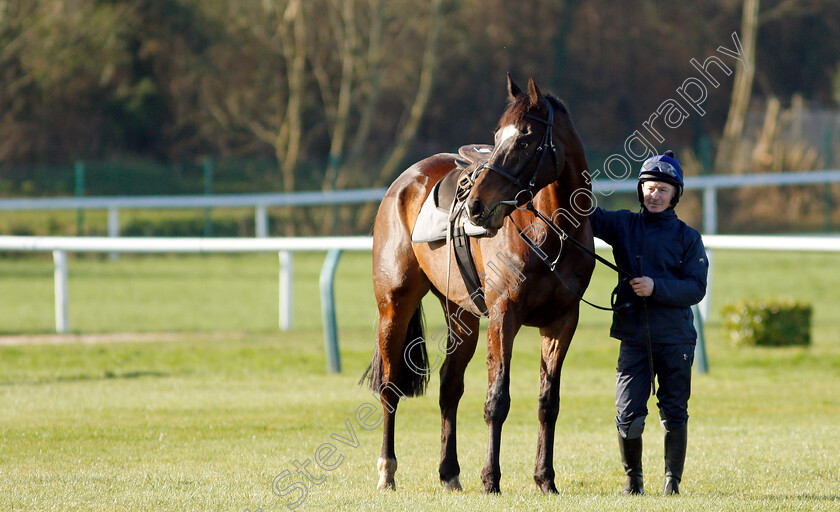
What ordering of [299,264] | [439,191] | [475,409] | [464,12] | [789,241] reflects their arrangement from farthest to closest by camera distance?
[464,12]
[299,264]
[789,241]
[475,409]
[439,191]

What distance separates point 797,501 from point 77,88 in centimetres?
2423

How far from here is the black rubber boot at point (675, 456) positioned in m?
4.58

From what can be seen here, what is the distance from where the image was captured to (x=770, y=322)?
9.84m

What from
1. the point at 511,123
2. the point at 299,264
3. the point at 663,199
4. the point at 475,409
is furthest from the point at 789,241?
the point at 299,264

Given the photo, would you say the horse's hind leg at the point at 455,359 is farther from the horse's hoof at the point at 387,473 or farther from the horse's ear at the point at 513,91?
the horse's ear at the point at 513,91

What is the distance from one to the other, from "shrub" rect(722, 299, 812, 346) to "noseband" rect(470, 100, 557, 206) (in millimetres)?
5918

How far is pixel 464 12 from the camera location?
28922mm

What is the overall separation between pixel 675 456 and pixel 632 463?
0.19m

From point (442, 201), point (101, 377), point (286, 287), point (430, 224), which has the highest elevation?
point (442, 201)

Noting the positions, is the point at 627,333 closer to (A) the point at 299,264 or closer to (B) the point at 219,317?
(B) the point at 219,317

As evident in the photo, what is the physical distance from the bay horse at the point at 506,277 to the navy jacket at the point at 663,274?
0.20m

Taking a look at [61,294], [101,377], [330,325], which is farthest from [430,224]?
[61,294]

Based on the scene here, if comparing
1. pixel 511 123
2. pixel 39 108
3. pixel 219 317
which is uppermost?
pixel 39 108

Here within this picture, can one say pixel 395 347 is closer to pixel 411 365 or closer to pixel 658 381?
pixel 411 365
